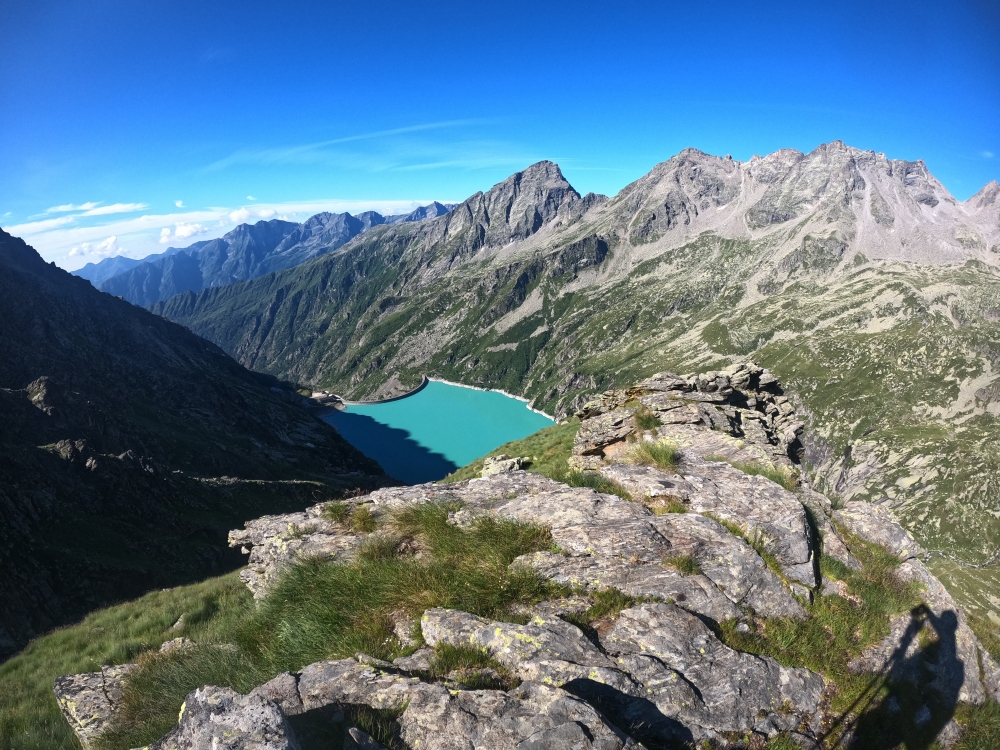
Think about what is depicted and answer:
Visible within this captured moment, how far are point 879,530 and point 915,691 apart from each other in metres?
4.62

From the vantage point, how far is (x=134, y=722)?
6453 millimetres

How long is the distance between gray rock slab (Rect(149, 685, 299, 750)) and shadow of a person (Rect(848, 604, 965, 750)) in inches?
346

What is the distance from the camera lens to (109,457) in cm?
4506

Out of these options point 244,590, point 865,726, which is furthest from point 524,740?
point 244,590

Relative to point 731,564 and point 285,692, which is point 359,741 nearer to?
point 285,692

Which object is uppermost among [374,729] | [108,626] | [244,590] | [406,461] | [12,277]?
[12,277]

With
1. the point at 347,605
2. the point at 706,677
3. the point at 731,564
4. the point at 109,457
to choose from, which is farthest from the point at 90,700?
the point at 109,457

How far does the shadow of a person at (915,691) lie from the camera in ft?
25.8

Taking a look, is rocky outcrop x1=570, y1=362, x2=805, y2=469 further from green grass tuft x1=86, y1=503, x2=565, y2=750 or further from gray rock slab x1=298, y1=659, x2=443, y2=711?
gray rock slab x1=298, y1=659, x2=443, y2=711

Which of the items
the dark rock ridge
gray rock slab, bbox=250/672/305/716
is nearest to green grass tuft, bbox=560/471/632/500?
gray rock slab, bbox=250/672/305/716

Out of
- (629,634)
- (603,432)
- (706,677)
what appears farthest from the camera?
(603,432)

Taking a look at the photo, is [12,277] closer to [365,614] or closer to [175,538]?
[175,538]

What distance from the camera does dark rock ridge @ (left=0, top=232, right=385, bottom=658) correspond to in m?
29.3

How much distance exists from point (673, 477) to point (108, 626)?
16.4 metres
